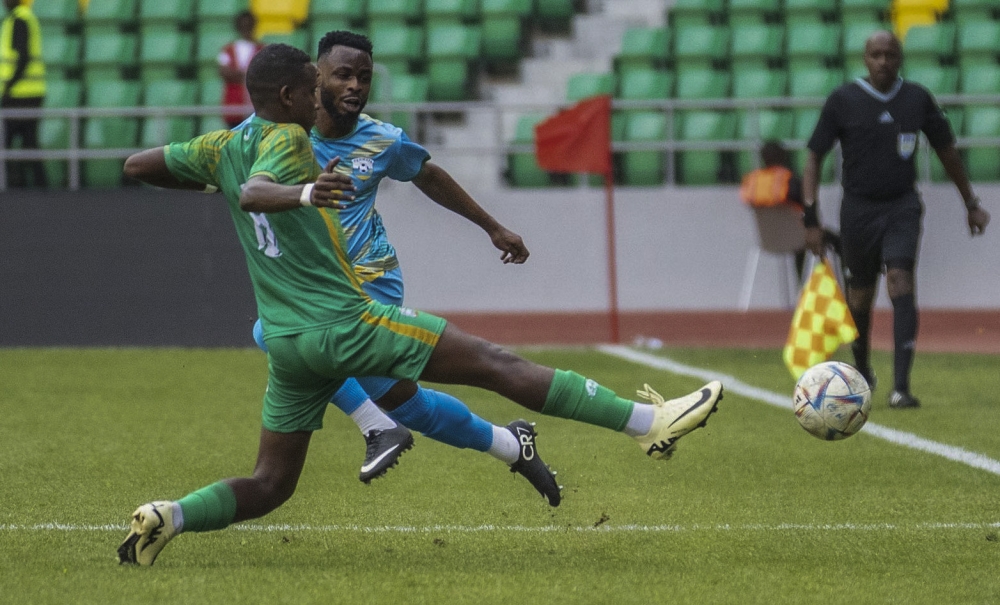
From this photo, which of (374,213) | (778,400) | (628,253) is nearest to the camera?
(374,213)

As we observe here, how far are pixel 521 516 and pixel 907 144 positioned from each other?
4.42m

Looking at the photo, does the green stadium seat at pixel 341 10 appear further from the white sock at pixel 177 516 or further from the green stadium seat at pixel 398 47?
the white sock at pixel 177 516

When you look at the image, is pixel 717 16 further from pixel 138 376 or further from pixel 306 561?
pixel 306 561

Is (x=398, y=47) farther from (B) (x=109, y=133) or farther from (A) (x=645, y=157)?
(B) (x=109, y=133)

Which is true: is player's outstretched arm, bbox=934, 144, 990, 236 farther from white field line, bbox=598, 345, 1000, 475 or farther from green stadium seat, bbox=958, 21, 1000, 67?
green stadium seat, bbox=958, 21, 1000, 67

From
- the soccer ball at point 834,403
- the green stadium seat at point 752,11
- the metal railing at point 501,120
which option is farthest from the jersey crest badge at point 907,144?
the green stadium seat at point 752,11

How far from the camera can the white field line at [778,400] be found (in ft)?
24.6

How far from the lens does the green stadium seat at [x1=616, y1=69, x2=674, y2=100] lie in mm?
17500

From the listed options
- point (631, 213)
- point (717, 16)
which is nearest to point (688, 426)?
A: point (631, 213)

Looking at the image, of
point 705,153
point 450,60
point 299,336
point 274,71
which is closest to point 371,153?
point 274,71

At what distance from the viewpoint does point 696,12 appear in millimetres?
18625

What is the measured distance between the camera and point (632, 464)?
296 inches

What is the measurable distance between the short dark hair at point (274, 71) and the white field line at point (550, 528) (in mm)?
1680

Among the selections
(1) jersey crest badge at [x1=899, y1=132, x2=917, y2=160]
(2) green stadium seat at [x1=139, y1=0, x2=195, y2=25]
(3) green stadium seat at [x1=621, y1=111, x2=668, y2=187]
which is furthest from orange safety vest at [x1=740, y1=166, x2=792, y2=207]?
(2) green stadium seat at [x1=139, y1=0, x2=195, y2=25]
